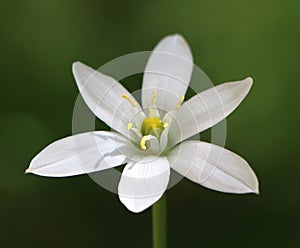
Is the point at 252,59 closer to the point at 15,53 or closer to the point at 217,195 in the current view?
the point at 217,195

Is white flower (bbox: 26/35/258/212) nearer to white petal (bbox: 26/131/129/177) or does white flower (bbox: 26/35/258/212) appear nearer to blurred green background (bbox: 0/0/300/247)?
white petal (bbox: 26/131/129/177)

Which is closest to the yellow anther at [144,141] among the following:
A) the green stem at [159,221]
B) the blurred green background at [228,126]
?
the green stem at [159,221]

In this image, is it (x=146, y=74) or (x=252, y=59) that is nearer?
(x=146, y=74)

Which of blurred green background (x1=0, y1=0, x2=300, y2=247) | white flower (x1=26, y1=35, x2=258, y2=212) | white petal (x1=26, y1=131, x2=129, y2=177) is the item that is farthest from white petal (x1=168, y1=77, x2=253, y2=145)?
blurred green background (x1=0, y1=0, x2=300, y2=247)

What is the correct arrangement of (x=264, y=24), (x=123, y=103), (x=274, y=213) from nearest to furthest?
(x=123, y=103) < (x=274, y=213) < (x=264, y=24)

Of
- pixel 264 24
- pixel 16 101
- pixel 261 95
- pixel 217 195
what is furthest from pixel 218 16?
pixel 16 101

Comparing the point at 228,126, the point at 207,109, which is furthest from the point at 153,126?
the point at 228,126

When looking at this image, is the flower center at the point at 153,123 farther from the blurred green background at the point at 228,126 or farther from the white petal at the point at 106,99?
the blurred green background at the point at 228,126
